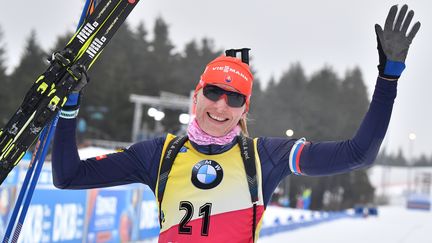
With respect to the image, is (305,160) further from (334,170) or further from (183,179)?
(183,179)

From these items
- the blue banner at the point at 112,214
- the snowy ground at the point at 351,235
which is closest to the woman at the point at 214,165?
the blue banner at the point at 112,214

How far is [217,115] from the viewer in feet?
8.91

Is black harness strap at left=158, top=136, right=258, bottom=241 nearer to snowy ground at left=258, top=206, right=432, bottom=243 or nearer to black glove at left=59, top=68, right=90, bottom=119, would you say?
black glove at left=59, top=68, right=90, bottom=119

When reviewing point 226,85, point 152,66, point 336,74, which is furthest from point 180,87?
point 226,85

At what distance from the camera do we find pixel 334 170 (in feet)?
8.19

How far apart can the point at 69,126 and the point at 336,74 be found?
5798 centimetres

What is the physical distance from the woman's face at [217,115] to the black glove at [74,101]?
594mm

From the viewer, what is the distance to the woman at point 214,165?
2.56 m

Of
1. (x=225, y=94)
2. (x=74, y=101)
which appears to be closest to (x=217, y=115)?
(x=225, y=94)

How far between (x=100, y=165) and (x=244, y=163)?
2.49ft

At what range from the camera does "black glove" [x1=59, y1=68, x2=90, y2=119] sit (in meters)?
2.59

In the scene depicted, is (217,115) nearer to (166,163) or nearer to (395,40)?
(166,163)

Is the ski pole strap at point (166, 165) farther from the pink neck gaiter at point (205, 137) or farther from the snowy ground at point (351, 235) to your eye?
the snowy ground at point (351, 235)

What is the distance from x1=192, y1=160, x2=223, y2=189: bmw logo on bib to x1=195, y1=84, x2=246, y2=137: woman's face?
17cm
